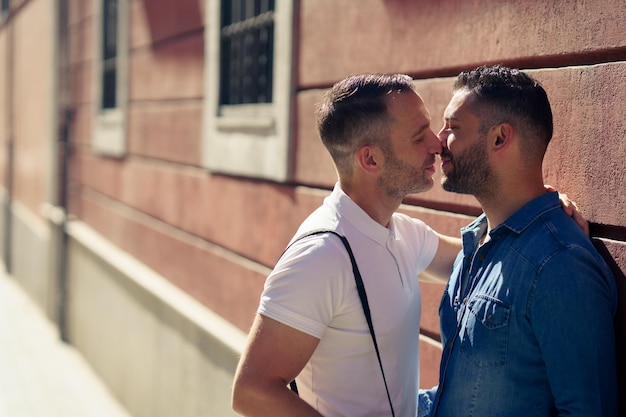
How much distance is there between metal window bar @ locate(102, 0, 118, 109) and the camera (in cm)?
845

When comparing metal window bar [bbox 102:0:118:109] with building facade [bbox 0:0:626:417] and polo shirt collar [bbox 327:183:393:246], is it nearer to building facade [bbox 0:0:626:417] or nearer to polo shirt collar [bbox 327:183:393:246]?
building facade [bbox 0:0:626:417]

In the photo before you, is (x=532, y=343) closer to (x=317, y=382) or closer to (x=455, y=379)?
(x=455, y=379)

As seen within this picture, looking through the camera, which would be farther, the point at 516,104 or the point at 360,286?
the point at 360,286

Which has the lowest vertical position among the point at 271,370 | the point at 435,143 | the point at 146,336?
the point at 146,336

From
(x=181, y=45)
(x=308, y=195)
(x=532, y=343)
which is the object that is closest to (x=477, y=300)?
(x=532, y=343)

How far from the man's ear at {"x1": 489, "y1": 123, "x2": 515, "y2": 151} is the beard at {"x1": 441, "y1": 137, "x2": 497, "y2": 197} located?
0.03m

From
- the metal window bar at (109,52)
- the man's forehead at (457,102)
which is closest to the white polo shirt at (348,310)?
the man's forehead at (457,102)

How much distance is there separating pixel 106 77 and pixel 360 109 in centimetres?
688

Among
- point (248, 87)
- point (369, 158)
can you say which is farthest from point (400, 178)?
point (248, 87)

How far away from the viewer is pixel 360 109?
7.79 feet

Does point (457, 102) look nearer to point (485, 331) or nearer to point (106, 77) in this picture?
point (485, 331)

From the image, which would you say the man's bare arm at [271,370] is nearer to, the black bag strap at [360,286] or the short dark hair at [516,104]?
the black bag strap at [360,286]

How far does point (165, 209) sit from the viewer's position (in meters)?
6.22

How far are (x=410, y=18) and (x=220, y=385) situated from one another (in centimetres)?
261
